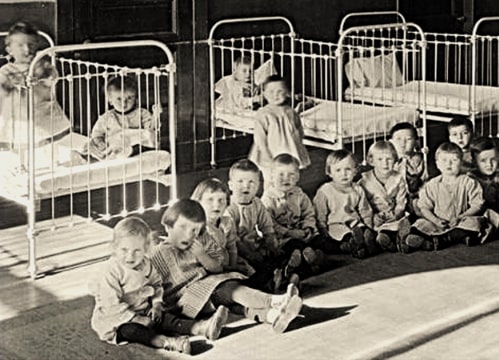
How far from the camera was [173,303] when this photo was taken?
431 cm

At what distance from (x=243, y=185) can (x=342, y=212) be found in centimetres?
76

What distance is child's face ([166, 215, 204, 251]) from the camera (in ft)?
14.1

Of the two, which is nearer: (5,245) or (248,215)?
(248,215)

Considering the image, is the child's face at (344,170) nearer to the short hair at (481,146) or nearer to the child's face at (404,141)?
the child's face at (404,141)

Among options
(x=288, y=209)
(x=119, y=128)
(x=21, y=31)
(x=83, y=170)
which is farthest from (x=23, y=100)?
(x=288, y=209)

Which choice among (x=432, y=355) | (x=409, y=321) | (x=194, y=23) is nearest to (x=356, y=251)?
(x=409, y=321)

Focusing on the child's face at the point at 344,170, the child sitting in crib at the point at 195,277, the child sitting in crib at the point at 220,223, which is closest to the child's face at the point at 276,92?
the child's face at the point at 344,170

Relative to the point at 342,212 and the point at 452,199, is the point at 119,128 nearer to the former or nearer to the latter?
the point at 342,212

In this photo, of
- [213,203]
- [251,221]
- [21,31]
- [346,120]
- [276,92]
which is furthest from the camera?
[346,120]

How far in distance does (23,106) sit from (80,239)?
0.81 metres

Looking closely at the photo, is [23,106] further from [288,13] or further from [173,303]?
[288,13]

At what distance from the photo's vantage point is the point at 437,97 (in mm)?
7445

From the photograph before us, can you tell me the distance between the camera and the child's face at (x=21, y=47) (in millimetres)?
5695

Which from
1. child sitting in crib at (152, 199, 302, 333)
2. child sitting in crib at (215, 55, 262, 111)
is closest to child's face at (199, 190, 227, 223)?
child sitting in crib at (152, 199, 302, 333)
